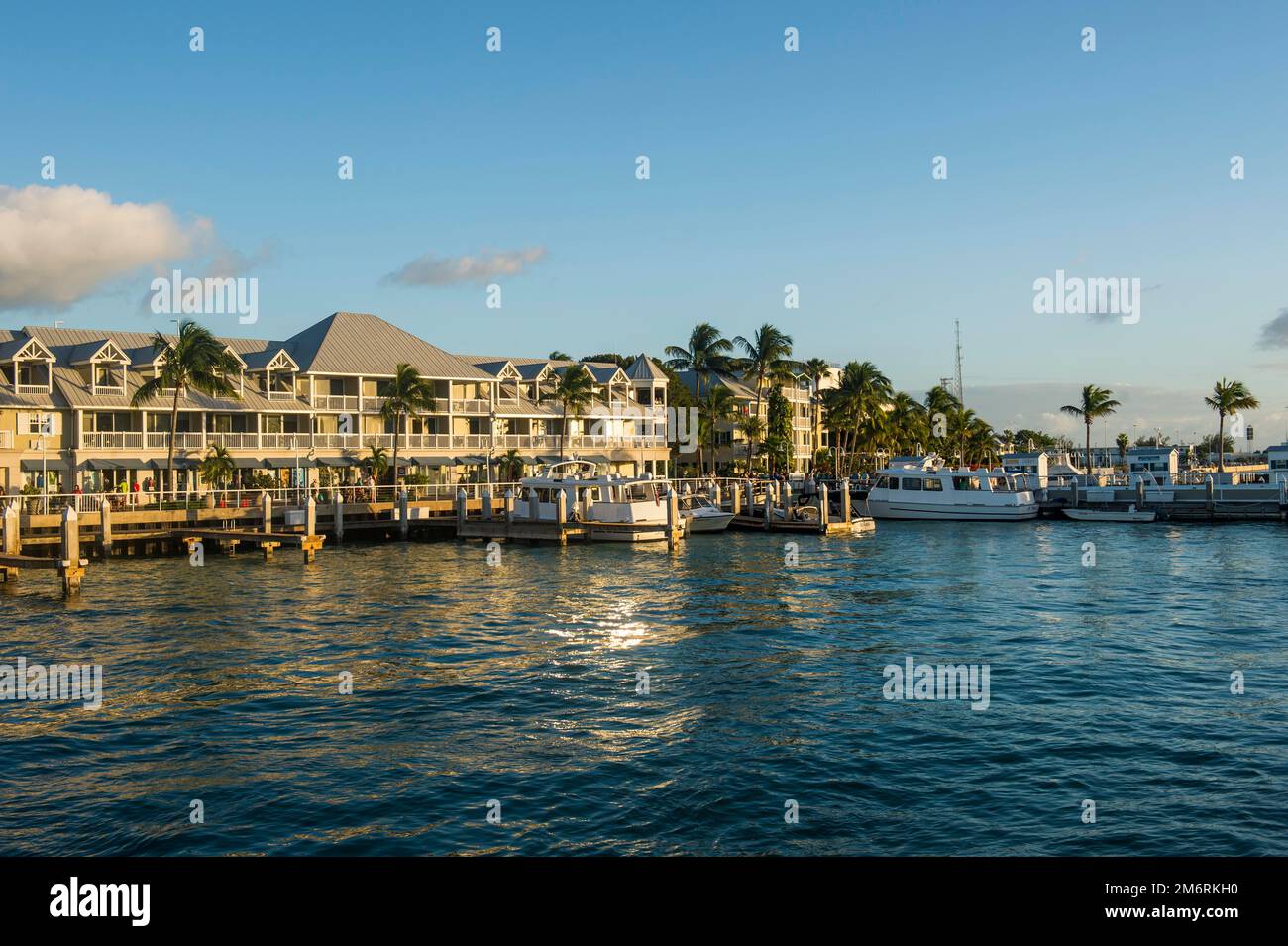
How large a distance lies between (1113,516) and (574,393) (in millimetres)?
37259


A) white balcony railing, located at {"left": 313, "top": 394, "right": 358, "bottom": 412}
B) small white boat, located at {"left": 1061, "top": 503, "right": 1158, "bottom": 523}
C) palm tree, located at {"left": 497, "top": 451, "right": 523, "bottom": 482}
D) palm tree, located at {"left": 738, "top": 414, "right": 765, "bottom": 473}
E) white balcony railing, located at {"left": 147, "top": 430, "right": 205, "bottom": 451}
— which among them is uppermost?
white balcony railing, located at {"left": 313, "top": 394, "right": 358, "bottom": 412}

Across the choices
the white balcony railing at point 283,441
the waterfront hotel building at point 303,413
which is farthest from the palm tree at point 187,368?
the white balcony railing at point 283,441

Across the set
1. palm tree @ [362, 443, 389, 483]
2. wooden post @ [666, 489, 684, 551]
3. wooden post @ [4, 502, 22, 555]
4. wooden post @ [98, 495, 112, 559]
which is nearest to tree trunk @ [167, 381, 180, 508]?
wooden post @ [98, 495, 112, 559]

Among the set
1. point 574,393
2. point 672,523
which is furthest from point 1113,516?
point 574,393

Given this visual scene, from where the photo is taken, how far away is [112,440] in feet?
187

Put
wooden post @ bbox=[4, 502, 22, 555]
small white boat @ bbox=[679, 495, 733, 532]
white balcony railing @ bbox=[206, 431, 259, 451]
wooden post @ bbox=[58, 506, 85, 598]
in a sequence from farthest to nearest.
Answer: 1. white balcony railing @ bbox=[206, 431, 259, 451]
2. small white boat @ bbox=[679, 495, 733, 532]
3. wooden post @ bbox=[4, 502, 22, 555]
4. wooden post @ bbox=[58, 506, 85, 598]

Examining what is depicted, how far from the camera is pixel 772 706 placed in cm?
1972

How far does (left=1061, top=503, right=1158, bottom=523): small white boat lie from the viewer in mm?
67375

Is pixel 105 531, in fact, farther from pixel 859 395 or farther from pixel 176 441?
pixel 859 395

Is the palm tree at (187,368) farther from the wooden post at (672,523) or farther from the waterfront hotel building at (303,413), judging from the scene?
the wooden post at (672,523)

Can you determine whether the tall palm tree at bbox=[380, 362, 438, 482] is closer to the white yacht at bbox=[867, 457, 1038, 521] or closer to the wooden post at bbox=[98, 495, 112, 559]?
the wooden post at bbox=[98, 495, 112, 559]

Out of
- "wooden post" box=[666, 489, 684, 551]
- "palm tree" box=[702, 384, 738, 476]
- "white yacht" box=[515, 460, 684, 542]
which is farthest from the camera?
"palm tree" box=[702, 384, 738, 476]

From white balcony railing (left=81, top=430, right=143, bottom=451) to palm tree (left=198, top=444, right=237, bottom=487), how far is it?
11.9ft
